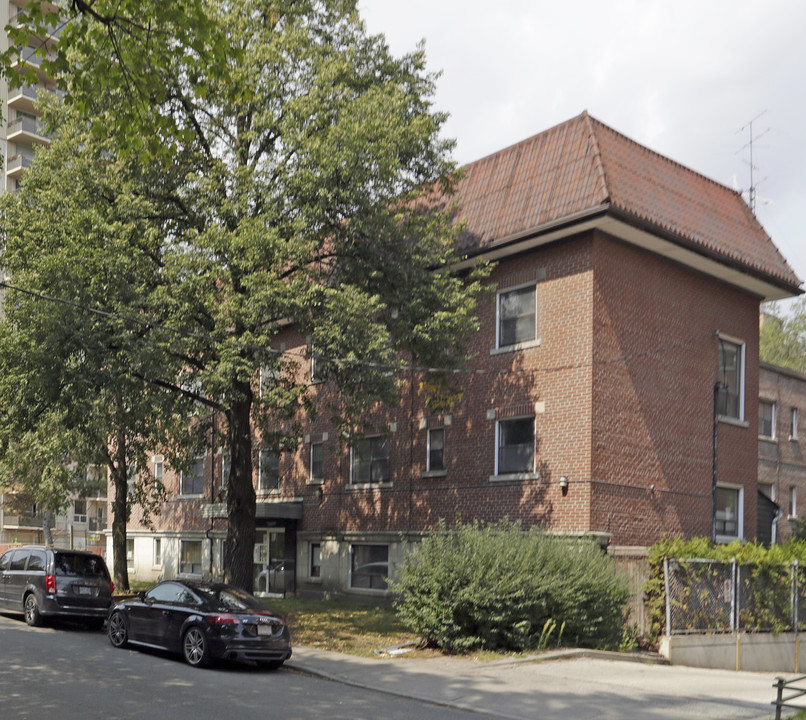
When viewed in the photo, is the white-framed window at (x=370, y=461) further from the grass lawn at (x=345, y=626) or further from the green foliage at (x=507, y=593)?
the green foliage at (x=507, y=593)

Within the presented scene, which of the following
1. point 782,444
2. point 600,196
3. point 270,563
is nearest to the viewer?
point 600,196

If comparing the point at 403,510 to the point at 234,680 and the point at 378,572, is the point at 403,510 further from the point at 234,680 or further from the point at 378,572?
the point at 234,680

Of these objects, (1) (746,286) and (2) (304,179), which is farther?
(1) (746,286)

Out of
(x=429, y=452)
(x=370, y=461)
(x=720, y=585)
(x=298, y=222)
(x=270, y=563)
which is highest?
(x=298, y=222)

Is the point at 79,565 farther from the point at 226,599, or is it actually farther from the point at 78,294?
the point at 226,599

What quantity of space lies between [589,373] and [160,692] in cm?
1200

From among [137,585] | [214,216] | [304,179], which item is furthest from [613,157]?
[137,585]

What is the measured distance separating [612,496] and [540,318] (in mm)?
4495

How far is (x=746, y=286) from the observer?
24984 millimetres

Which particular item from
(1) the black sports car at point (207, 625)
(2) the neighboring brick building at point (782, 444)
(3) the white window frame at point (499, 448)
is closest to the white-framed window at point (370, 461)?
(3) the white window frame at point (499, 448)

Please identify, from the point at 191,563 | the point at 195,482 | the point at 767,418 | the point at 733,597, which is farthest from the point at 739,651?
the point at 195,482

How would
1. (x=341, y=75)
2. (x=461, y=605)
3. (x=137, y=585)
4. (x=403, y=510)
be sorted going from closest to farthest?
(x=461, y=605), (x=341, y=75), (x=403, y=510), (x=137, y=585)

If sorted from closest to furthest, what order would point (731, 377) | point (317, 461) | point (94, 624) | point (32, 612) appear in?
point (32, 612) → point (94, 624) → point (731, 377) → point (317, 461)

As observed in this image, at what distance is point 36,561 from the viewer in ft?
Answer: 66.0
